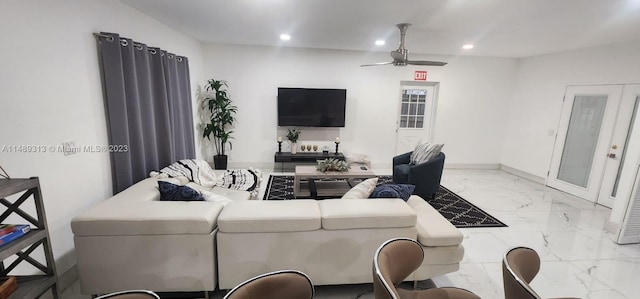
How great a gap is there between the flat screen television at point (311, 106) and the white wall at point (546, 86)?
3789mm

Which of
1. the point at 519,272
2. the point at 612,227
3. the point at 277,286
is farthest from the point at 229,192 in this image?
the point at 612,227

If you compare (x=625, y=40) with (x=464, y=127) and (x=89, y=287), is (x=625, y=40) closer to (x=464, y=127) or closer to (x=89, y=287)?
(x=464, y=127)

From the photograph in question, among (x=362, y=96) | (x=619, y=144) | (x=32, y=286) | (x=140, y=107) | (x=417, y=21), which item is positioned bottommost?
(x=32, y=286)

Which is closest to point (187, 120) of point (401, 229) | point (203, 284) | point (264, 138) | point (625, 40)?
point (264, 138)

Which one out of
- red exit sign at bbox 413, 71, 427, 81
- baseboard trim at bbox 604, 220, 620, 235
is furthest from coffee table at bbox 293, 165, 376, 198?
baseboard trim at bbox 604, 220, 620, 235

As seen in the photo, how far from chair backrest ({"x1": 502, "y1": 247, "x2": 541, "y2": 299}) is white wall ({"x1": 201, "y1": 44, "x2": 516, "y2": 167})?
454cm

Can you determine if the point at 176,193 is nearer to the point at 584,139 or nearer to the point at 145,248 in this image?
the point at 145,248

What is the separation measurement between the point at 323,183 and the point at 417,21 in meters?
2.57

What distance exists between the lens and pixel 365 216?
1.93 m

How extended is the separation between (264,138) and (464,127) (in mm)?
4405

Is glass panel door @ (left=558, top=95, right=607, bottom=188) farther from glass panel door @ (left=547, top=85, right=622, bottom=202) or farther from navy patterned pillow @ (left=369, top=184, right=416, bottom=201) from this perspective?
navy patterned pillow @ (left=369, top=184, right=416, bottom=201)

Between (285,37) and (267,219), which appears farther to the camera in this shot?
(285,37)

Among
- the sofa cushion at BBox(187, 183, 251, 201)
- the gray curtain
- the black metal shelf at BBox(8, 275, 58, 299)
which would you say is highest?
the gray curtain

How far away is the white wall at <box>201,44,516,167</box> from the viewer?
209 inches
